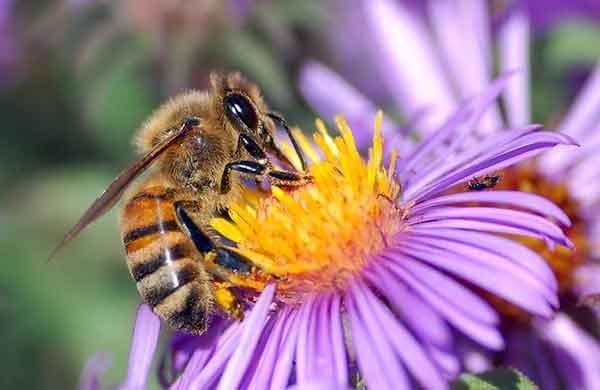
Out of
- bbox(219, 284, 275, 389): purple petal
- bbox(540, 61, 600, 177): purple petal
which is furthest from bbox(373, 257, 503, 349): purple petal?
bbox(540, 61, 600, 177): purple petal

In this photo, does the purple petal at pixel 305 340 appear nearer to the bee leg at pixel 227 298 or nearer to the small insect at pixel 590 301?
the bee leg at pixel 227 298

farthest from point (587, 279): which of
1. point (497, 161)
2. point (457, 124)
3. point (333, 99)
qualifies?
point (333, 99)

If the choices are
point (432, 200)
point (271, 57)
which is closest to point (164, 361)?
point (432, 200)

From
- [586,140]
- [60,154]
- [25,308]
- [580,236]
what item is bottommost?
[580,236]

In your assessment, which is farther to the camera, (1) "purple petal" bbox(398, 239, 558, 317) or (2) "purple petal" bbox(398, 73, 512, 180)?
(2) "purple petal" bbox(398, 73, 512, 180)

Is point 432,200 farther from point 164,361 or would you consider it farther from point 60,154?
point 60,154

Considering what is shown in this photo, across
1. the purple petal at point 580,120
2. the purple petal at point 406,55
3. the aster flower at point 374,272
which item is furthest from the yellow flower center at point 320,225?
the purple petal at point 406,55

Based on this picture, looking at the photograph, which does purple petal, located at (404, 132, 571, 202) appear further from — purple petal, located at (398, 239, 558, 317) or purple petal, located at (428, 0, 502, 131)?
purple petal, located at (428, 0, 502, 131)
